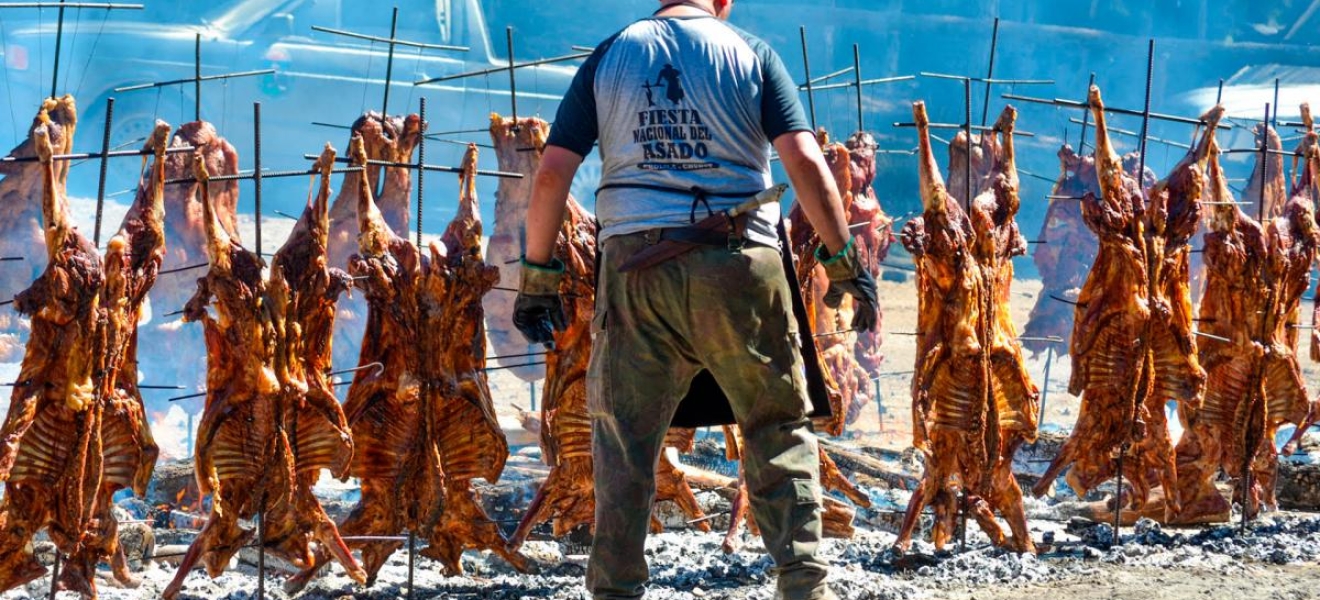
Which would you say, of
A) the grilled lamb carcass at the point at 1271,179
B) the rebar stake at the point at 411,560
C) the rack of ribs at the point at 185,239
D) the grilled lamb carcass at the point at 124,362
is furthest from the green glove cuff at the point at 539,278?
the grilled lamb carcass at the point at 1271,179

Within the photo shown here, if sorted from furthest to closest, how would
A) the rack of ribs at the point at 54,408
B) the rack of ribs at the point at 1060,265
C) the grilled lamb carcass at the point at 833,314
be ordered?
the rack of ribs at the point at 1060,265, the grilled lamb carcass at the point at 833,314, the rack of ribs at the point at 54,408

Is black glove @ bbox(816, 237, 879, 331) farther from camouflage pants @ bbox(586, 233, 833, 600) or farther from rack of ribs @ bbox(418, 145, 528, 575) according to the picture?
→ rack of ribs @ bbox(418, 145, 528, 575)

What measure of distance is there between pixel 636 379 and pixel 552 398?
2.84 metres

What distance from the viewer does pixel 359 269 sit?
7.78 meters

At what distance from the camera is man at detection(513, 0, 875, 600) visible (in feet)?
18.0

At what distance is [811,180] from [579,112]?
78 cm

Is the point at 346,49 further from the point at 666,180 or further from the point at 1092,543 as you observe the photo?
the point at 666,180

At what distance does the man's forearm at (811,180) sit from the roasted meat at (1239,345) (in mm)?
4839

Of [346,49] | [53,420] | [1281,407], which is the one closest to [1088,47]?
[346,49]

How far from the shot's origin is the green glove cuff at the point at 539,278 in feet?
18.9

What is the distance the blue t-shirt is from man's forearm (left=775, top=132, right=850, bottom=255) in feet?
0.20

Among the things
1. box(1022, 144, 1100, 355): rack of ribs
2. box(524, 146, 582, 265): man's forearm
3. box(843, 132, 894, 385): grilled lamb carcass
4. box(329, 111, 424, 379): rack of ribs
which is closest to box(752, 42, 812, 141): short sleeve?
box(524, 146, 582, 265): man's forearm

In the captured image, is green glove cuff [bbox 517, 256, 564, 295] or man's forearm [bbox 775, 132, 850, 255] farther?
green glove cuff [bbox 517, 256, 564, 295]

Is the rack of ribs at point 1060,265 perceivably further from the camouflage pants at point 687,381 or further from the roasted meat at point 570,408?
the camouflage pants at point 687,381
